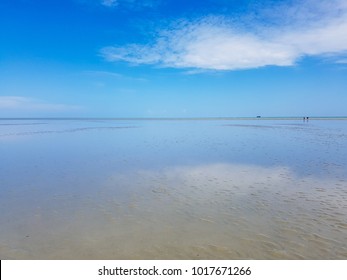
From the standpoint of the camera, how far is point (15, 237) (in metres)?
6.20

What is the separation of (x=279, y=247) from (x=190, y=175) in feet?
23.0

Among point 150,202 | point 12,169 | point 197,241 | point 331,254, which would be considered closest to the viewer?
point 331,254

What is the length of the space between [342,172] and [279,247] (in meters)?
9.40

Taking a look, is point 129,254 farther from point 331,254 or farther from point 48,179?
Answer: point 48,179

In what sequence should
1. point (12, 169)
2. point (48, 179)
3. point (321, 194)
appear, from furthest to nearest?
point (12, 169), point (48, 179), point (321, 194)

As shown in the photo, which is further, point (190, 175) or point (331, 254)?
point (190, 175)

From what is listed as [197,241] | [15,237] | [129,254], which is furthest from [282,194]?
[15,237]

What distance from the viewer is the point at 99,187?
34.4 ft

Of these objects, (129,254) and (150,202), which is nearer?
(129,254)

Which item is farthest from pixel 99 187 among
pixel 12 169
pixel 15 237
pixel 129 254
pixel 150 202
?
pixel 12 169

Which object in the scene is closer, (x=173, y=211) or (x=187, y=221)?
(x=187, y=221)

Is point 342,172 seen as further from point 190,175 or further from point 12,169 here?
point 12,169
